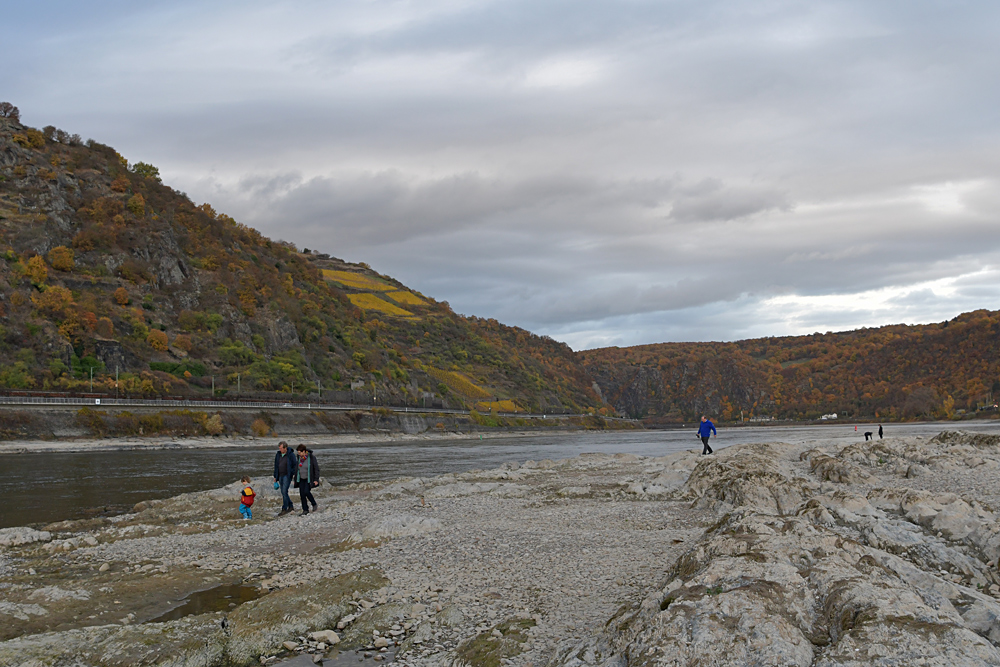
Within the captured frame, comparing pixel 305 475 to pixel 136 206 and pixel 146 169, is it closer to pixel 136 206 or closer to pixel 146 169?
pixel 136 206

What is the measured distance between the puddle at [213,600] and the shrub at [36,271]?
332 feet

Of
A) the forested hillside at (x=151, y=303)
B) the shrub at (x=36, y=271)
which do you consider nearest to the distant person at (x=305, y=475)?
the forested hillside at (x=151, y=303)

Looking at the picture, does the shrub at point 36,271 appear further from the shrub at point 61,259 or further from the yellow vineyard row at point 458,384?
the yellow vineyard row at point 458,384

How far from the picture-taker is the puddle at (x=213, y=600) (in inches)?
461

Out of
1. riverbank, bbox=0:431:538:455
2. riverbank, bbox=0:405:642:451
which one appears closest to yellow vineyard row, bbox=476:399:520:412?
riverbank, bbox=0:405:642:451

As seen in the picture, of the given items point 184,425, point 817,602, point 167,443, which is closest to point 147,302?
point 184,425

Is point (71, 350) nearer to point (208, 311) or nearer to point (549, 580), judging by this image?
point (208, 311)

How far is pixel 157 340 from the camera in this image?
100438 millimetres

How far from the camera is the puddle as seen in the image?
38.4ft

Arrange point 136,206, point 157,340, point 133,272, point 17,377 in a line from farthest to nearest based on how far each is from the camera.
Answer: point 136,206
point 133,272
point 157,340
point 17,377

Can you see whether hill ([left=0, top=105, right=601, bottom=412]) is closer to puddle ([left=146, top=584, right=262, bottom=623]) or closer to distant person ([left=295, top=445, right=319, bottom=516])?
distant person ([left=295, top=445, right=319, bottom=516])

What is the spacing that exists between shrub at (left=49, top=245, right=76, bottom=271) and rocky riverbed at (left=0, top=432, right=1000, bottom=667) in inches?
3854

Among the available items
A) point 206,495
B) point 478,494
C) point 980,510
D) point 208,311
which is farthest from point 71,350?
point 980,510

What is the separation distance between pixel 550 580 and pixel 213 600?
6.24 metres
